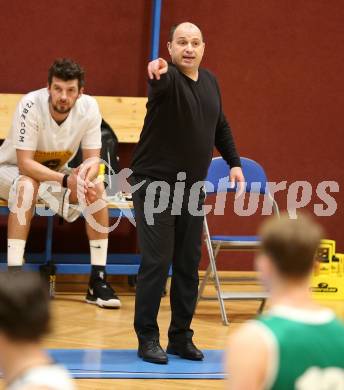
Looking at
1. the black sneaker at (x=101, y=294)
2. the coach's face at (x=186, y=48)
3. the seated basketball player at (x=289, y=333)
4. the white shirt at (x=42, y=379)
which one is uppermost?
the coach's face at (x=186, y=48)

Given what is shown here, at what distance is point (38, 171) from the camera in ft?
17.5

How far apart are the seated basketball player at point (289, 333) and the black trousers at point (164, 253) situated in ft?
8.02

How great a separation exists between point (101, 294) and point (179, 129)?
1914mm

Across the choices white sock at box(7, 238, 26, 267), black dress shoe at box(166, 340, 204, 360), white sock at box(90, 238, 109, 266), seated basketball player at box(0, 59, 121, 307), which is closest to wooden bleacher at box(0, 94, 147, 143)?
seated basketball player at box(0, 59, 121, 307)

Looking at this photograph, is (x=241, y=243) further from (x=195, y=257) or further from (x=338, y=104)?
(x=338, y=104)

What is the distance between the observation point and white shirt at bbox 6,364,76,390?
1.50m

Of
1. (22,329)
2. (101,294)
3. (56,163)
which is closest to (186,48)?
(56,163)

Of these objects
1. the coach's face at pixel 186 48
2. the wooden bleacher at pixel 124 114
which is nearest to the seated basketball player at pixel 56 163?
the wooden bleacher at pixel 124 114

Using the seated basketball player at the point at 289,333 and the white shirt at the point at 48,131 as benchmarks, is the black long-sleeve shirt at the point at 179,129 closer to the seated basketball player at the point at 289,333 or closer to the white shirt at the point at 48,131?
the white shirt at the point at 48,131

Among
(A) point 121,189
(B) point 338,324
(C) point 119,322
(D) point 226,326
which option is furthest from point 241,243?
(B) point 338,324

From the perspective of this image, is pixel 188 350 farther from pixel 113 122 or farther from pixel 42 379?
pixel 42 379

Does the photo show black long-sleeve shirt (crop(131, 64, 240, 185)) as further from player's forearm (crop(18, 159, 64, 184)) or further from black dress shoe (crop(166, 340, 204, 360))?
player's forearm (crop(18, 159, 64, 184))

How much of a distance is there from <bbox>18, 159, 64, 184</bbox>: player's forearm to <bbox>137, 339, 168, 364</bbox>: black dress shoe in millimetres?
1400

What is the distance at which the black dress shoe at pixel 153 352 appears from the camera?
4227mm
